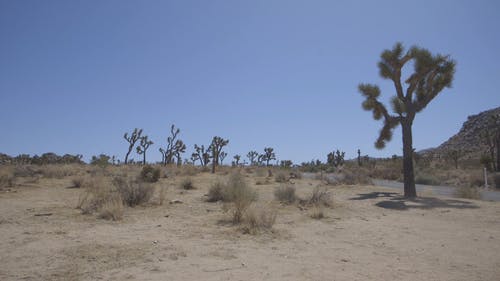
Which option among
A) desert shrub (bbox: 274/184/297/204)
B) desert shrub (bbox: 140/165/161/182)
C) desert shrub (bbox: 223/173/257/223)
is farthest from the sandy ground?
desert shrub (bbox: 140/165/161/182)

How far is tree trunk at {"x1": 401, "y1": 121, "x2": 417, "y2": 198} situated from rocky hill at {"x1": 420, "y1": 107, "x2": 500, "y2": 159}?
46.4m

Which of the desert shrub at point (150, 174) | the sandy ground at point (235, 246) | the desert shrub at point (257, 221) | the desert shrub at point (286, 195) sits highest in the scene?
the desert shrub at point (150, 174)

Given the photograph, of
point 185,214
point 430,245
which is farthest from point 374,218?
point 185,214

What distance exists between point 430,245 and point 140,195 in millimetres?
7440

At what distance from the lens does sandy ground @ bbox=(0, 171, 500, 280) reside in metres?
4.42

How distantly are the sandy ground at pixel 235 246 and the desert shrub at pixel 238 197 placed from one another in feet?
1.53

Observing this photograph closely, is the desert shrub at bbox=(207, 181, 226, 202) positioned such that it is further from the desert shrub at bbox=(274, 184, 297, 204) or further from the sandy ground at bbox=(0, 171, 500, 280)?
the sandy ground at bbox=(0, 171, 500, 280)

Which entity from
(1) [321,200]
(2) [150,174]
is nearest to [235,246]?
(1) [321,200]

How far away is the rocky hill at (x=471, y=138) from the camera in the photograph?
5774 cm

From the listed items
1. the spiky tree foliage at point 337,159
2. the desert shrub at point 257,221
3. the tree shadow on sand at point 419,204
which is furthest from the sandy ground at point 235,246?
the spiky tree foliage at point 337,159

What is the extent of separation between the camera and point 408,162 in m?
15.0

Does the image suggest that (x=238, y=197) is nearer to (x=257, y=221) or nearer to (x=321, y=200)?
(x=257, y=221)

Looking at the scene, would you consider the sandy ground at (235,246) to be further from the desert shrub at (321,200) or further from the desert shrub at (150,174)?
the desert shrub at (150,174)

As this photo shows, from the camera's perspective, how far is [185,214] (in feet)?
28.8
